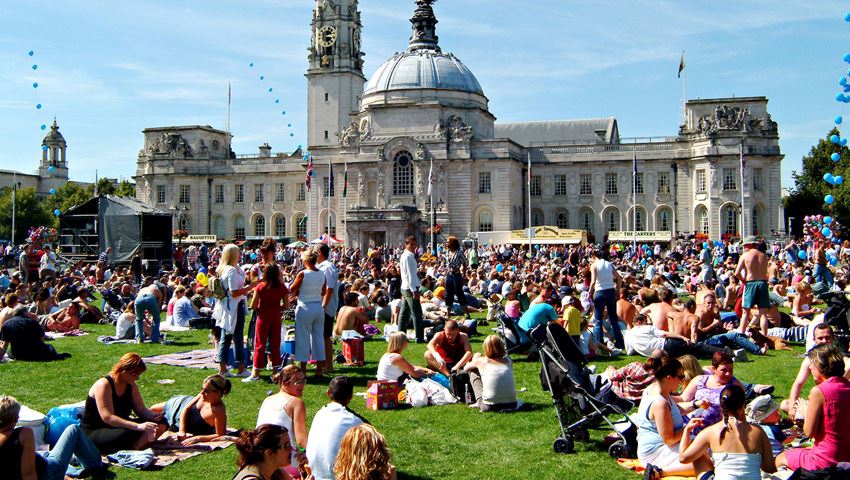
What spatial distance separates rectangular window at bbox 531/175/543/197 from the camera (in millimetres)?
66062

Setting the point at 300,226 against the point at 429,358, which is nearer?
the point at 429,358

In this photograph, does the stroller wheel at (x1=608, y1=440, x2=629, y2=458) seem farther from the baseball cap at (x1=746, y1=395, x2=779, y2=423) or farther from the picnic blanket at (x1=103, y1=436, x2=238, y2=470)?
the picnic blanket at (x1=103, y1=436, x2=238, y2=470)

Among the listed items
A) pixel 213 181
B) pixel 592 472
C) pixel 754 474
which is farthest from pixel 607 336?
pixel 213 181

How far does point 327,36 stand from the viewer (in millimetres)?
70438

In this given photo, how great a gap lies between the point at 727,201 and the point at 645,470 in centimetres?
5578

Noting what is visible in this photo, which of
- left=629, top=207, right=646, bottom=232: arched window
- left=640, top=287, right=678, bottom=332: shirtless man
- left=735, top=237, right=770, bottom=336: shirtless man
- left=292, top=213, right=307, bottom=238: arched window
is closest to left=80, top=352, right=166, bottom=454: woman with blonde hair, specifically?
left=640, top=287, right=678, bottom=332: shirtless man

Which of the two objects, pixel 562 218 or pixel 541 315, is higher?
pixel 562 218

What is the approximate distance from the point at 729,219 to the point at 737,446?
57116mm

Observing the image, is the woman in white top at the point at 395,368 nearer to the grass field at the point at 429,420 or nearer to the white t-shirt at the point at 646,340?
the grass field at the point at 429,420

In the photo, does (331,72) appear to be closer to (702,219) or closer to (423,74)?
(423,74)

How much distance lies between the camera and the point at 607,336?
52.0 feet

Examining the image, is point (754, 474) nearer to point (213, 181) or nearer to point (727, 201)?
point (727, 201)

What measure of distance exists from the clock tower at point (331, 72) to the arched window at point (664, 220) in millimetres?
26908

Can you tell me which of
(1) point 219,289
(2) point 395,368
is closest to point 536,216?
(1) point 219,289
